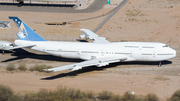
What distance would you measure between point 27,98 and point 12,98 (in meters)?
2.47

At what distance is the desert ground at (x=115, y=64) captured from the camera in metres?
47.0

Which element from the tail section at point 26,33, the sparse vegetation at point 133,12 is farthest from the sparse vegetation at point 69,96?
the sparse vegetation at point 133,12

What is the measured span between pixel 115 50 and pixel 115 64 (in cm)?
404

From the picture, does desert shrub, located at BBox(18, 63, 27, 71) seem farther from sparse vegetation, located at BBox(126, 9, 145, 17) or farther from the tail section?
sparse vegetation, located at BBox(126, 9, 145, 17)

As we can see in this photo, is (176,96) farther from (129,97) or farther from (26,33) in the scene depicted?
(26,33)

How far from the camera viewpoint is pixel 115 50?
183ft

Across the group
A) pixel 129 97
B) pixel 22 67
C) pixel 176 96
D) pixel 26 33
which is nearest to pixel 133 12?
pixel 26 33

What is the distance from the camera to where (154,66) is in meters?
57.1

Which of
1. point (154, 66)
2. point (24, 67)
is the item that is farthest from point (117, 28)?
point (24, 67)

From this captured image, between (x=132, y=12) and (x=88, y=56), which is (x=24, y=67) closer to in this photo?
(x=88, y=56)

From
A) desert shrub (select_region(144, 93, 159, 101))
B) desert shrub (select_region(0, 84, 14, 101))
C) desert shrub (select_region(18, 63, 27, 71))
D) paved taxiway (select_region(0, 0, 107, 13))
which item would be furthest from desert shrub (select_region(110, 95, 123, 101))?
paved taxiway (select_region(0, 0, 107, 13))

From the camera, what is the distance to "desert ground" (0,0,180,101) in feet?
154

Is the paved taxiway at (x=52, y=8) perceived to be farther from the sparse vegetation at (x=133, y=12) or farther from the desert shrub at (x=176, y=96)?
the desert shrub at (x=176, y=96)

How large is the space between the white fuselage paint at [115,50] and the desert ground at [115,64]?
2.81m
